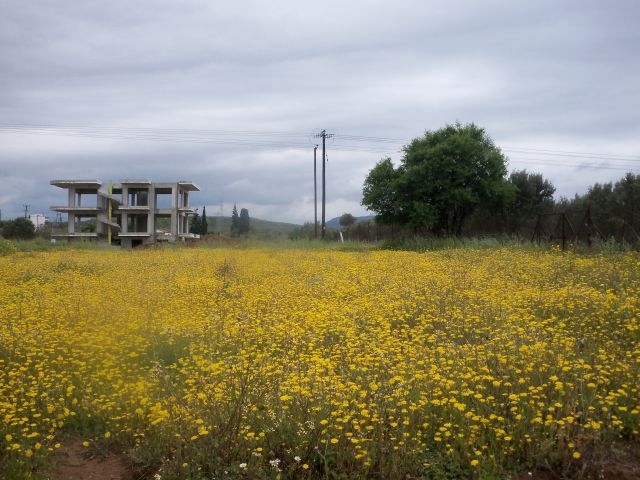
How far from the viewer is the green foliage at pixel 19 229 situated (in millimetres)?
56344

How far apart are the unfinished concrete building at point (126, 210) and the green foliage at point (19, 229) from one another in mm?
5140

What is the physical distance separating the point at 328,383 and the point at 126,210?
5333cm

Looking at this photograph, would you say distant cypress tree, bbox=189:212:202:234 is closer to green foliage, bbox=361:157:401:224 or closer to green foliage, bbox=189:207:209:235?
green foliage, bbox=189:207:209:235

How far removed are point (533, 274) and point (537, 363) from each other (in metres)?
5.98

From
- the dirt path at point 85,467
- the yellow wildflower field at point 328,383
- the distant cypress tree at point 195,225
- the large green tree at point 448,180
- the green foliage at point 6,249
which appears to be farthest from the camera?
the distant cypress tree at point 195,225

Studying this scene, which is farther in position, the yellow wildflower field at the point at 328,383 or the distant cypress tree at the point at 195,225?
the distant cypress tree at the point at 195,225

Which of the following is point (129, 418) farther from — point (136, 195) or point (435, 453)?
point (136, 195)

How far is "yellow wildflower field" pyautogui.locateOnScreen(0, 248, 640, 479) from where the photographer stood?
3.89m

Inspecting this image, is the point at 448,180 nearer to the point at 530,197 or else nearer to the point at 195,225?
the point at 530,197

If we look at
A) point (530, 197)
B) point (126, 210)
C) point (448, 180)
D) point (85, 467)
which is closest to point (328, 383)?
point (85, 467)

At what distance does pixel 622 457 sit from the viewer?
3955mm

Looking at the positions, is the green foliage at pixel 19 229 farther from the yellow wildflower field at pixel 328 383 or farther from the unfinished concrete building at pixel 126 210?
the yellow wildflower field at pixel 328 383

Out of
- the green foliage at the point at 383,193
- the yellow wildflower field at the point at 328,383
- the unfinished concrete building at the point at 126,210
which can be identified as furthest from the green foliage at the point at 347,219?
the yellow wildflower field at the point at 328,383

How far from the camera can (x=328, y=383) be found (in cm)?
489
